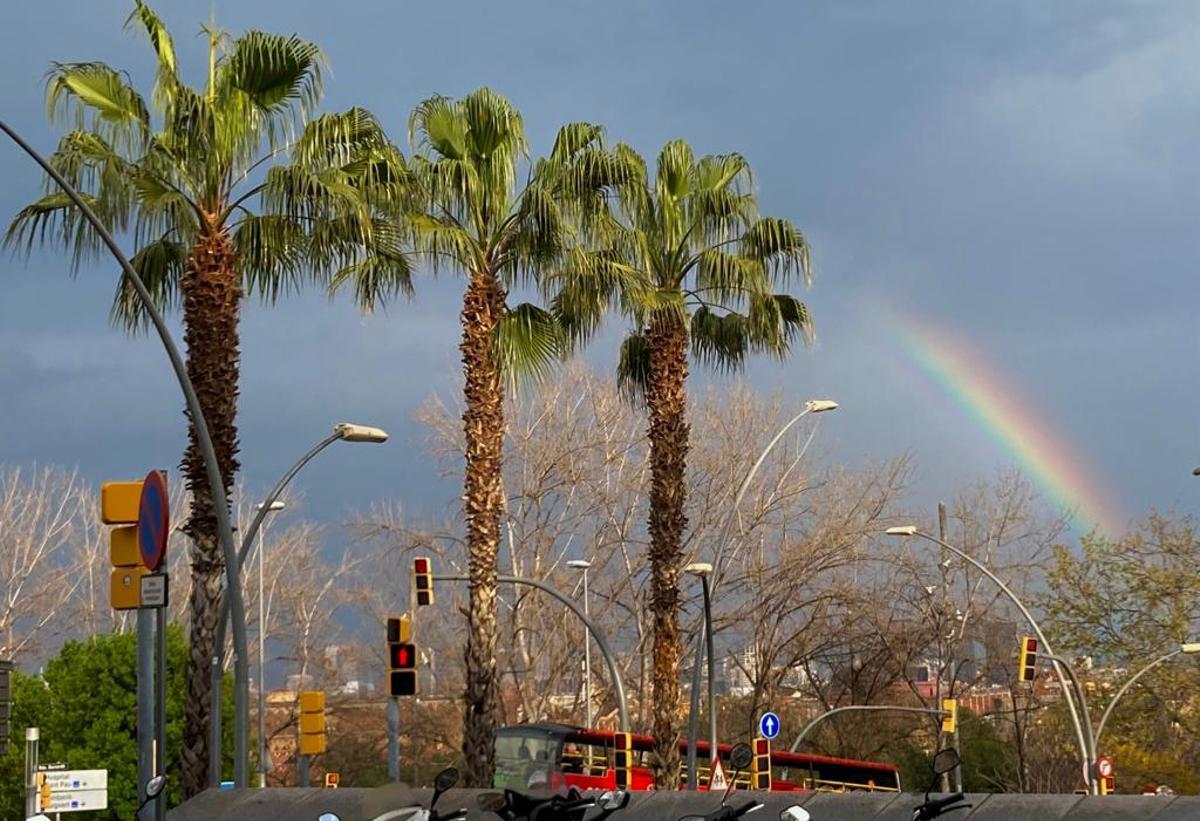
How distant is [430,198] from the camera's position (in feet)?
81.5

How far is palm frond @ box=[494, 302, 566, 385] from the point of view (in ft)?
84.6

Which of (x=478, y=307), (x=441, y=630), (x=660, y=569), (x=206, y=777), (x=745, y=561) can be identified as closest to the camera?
(x=206, y=777)

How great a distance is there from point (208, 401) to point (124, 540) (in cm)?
1016

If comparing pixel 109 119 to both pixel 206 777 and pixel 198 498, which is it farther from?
pixel 206 777

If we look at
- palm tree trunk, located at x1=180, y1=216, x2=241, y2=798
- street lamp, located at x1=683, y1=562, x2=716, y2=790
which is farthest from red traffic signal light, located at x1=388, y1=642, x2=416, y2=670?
street lamp, located at x1=683, y1=562, x2=716, y2=790

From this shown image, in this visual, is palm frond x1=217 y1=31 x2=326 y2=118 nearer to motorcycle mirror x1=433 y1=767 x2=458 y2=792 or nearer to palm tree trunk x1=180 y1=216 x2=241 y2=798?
palm tree trunk x1=180 y1=216 x2=241 y2=798

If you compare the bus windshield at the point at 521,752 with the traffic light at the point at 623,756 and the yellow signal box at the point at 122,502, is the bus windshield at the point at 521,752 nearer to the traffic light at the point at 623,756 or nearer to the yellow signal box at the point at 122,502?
the traffic light at the point at 623,756

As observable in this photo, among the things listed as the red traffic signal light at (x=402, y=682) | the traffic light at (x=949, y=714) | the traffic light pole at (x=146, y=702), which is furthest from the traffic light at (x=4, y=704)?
the traffic light at (x=949, y=714)

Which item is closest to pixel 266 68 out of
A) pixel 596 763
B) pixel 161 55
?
pixel 161 55

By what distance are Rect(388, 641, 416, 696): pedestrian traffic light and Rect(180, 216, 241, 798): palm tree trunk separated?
218 cm

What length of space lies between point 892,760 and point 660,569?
A: 29.2 m

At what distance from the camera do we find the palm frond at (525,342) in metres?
25.8

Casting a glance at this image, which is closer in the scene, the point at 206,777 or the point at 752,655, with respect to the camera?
the point at 206,777

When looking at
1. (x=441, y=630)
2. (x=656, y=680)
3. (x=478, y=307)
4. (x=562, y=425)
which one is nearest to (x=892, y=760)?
(x=562, y=425)
